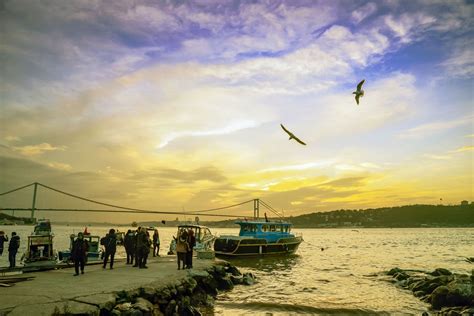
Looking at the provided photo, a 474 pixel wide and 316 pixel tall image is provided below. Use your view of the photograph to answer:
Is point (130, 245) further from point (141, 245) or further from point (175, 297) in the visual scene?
point (175, 297)

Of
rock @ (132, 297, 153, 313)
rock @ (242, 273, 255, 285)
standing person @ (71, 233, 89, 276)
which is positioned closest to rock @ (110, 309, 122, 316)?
rock @ (132, 297, 153, 313)

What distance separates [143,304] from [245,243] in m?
25.2

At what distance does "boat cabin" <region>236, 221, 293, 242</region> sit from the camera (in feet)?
124

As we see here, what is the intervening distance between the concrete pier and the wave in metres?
2.52

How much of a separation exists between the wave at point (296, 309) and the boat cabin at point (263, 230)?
21847mm

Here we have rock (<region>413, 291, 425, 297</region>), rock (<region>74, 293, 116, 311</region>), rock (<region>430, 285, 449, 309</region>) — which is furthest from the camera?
rock (<region>413, 291, 425, 297</region>)

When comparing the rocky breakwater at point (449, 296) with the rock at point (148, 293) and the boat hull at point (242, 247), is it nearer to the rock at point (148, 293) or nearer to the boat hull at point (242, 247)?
the rock at point (148, 293)

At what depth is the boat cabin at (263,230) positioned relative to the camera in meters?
37.8

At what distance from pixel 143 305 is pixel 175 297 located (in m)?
2.52

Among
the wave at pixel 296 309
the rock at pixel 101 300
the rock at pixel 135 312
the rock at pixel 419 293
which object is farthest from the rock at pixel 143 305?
the rock at pixel 419 293

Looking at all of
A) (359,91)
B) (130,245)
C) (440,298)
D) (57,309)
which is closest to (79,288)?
(57,309)

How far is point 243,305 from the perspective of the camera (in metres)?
15.3

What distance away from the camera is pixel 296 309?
50.2 ft

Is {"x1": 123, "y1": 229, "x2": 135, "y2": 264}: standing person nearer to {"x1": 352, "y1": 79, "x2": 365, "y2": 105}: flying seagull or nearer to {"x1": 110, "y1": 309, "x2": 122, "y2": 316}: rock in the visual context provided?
{"x1": 110, "y1": 309, "x2": 122, "y2": 316}: rock
